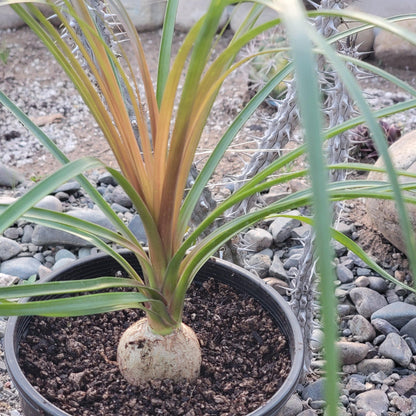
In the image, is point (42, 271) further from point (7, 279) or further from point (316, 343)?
point (316, 343)

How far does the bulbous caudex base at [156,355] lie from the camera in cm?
104

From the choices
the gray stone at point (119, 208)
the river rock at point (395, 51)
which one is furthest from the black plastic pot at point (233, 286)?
the river rock at point (395, 51)

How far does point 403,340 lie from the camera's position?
169cm

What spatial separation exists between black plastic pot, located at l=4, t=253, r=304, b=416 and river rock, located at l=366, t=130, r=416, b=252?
0.78 metres

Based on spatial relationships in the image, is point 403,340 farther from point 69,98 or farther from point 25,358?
point 69,98

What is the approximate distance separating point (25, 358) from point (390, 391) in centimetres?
92

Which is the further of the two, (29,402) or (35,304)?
(29,402)

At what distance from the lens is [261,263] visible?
76.5 inches

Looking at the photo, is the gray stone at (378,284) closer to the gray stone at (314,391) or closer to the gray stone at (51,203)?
the gray stone at (314,391)

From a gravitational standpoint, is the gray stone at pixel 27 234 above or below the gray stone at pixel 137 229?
below

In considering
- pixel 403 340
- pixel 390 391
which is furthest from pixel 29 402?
pixel 403 340

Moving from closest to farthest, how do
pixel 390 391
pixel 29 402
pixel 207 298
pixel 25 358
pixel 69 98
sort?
pixel 29 402
pixel 25 358
pixel 207 298
pixel 390 391
pixel 69 98

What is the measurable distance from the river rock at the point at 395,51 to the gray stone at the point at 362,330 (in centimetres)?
232

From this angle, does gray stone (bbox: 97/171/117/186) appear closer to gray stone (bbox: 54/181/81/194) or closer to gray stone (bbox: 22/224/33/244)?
gray stone (bbox: 54/181/81/194)
